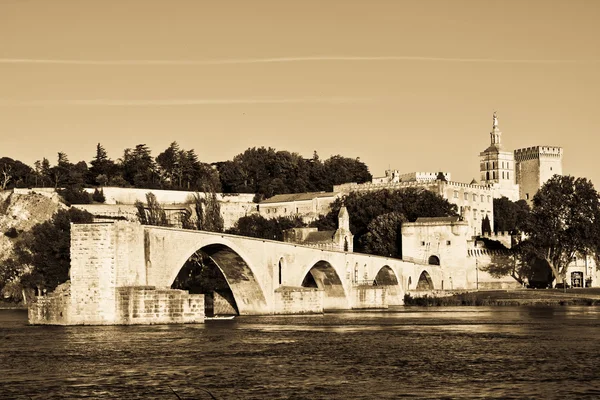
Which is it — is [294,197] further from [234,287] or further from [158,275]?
[158,275]

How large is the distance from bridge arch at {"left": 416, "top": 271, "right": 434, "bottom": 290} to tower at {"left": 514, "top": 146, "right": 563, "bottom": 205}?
59.4 metres

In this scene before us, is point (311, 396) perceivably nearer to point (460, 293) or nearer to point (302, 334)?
point (302, 334)

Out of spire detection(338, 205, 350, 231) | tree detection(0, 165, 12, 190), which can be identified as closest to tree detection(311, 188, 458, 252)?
spire detection(338, 205, 350, 231)

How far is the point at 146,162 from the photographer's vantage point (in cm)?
16162

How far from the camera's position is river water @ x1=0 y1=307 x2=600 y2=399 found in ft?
107

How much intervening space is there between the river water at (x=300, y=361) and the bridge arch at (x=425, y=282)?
49.1 metres

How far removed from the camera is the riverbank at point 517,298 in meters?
94.4

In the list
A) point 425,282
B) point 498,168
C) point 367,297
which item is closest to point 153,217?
point 425,282

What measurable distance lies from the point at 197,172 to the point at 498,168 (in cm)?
4669

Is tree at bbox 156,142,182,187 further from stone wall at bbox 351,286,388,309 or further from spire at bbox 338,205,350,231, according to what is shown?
stone wall at bbox 351,286,388,309

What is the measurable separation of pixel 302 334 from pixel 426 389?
71.3ft

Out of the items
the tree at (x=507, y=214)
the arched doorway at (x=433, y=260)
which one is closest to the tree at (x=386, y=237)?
the arched doorway at (x=433, y=260)

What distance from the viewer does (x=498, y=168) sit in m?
164

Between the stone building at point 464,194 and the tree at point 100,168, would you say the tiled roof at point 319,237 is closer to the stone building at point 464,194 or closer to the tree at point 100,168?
the stone building at point 464,194
